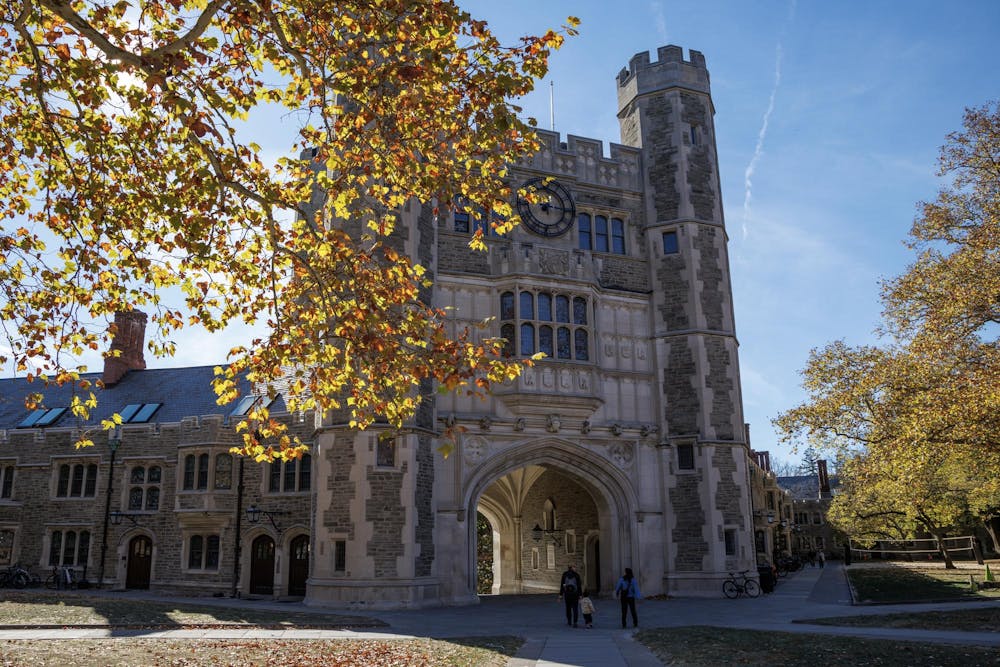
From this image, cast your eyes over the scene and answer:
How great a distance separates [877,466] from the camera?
19.9 m

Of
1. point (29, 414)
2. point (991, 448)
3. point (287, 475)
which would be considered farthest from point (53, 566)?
point (991, 448)

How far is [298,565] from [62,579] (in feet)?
25.8

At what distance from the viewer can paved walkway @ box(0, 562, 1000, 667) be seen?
12172mm

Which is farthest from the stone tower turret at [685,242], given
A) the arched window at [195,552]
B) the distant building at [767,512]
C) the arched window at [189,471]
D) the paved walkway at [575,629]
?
the arched window at [189,471]

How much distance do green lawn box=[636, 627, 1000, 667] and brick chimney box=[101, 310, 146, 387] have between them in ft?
80.5

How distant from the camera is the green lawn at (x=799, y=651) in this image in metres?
10.6

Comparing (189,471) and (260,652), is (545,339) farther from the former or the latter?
(260,652)

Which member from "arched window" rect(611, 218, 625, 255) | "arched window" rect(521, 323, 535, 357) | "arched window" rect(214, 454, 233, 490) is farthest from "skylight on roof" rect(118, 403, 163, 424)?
"arched window" rect(611, 218, 625, 255)

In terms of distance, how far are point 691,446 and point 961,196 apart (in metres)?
9.30

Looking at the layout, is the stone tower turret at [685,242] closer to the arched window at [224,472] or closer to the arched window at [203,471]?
the arched window at [224,472]

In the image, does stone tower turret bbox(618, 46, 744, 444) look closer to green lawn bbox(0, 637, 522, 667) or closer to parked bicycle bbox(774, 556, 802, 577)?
green lawn bbox(0, 637, 522, 667)

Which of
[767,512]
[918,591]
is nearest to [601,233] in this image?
[918,591]

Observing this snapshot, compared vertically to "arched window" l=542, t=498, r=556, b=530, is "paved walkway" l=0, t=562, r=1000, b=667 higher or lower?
lower

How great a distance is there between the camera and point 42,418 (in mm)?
29031
